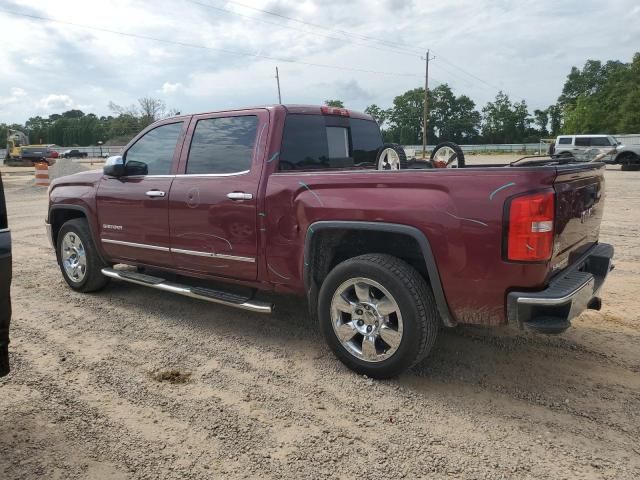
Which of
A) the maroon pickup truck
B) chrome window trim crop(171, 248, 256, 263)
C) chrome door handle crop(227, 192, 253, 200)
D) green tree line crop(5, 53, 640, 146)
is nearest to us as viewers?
the maroon pickup truck

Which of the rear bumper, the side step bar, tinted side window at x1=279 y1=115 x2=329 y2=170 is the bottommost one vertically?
the side step bar

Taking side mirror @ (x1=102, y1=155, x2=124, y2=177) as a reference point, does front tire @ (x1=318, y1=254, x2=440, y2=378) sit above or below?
below

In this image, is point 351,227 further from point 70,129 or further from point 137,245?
point 70,129

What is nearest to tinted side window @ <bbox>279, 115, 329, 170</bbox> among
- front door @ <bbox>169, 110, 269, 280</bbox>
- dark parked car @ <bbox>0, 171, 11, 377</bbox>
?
front door @ <bbox>169, 110, 269, 280</bbox>

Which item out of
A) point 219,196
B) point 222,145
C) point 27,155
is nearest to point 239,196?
point 219,196

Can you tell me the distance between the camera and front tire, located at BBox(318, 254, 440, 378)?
3.12 m

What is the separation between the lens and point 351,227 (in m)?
3.32

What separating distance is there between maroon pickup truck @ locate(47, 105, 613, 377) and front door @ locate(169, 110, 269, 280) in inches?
0.5

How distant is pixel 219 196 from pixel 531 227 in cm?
238

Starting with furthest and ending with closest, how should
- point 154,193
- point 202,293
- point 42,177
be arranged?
point 42,177, point 154,193, point 202,293

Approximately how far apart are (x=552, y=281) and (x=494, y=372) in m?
0.90

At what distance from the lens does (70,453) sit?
8.70 ft

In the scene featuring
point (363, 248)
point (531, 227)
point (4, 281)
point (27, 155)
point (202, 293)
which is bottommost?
point (202, 293)

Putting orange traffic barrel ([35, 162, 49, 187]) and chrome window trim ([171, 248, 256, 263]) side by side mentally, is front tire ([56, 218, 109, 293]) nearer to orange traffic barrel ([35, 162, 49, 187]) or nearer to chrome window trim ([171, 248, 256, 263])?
chrome window trim ([171, 248, 256, 263])
